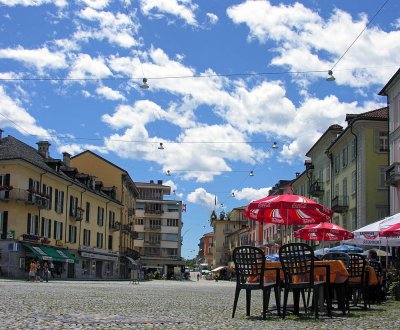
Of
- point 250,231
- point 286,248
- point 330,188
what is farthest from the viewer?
point 250,231

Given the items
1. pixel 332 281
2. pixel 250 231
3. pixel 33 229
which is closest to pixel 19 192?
pixel 33 229

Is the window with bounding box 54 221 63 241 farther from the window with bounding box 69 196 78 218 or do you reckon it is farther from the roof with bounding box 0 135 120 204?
the roof with bounding box 0 135 120 204

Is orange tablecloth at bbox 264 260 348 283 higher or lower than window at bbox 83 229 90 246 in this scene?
lower

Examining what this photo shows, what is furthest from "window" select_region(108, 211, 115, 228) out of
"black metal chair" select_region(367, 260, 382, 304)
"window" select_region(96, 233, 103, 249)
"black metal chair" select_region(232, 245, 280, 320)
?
"black metal chair" select_region(232, 245, 280, 320)

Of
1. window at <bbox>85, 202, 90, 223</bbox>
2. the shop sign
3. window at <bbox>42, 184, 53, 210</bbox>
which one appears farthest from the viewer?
window at <bbox>85, 202, 90, 223</bbox>

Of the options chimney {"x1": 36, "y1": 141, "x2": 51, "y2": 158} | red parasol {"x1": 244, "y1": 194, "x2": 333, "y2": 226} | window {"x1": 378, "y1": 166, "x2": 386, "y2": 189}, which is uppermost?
chimney {"x1": 36, "y1": 141, "x2": 51, "y2": 158}

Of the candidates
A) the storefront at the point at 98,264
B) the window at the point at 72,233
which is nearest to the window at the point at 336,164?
the window at the point at 72,233

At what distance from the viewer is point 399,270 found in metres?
18.4

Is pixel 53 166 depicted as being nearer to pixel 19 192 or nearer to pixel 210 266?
pixel 19 192

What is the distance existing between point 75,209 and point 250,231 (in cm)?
5578

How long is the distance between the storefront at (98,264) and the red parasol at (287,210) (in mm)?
47499

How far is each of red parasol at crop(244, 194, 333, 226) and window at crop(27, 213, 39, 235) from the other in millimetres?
35157

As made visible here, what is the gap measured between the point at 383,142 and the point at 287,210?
31.6 metres

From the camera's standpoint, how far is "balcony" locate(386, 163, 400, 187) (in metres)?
37.3
